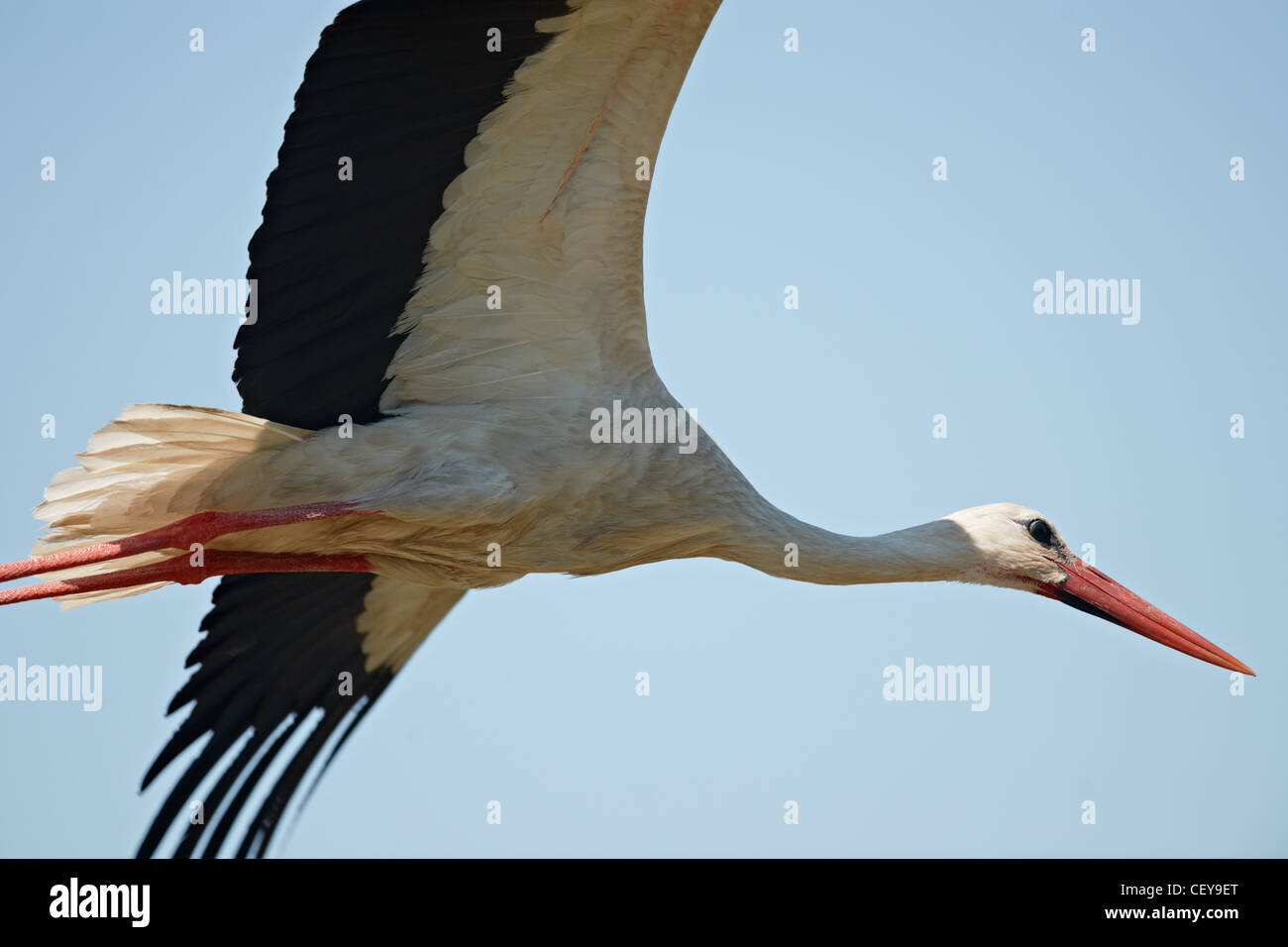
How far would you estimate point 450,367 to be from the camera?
4.81 meters

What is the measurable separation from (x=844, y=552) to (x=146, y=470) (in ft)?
7.56

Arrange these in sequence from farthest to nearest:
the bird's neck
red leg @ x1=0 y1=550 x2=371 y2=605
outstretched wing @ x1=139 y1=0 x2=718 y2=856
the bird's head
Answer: the bird's head
the bird's neck
red leg @ x1=0 y1=550 x2=371 y2=605
outstretched wing @ x1=139 y1=0 x2=718 y2=856

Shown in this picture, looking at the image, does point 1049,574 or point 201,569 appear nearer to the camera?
point 201,569

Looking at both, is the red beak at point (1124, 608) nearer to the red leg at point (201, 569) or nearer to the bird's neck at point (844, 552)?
the bird's neck at point (844, 552)

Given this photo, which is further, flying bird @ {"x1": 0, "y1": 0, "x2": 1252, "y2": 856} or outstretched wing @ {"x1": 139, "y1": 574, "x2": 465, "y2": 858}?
outstretched wing @ {"x1": 139, "y1": 574, "x2": 465, "y2": 858}

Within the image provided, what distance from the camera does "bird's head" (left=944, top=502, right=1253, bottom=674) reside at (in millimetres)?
5461

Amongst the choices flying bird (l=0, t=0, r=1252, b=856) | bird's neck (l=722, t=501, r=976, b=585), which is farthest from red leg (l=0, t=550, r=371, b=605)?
bird's neck (l=722, t=501, r=976, b=585)

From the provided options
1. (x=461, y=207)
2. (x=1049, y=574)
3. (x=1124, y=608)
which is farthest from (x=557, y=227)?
(x=1124, y=608)

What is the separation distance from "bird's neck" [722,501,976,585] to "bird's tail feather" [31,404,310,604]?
1523 mm

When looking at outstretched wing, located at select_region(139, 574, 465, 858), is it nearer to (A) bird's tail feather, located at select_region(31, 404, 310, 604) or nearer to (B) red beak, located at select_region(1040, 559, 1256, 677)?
(A) bird's tail feather, located at select_region(31, 404, 310, 604)

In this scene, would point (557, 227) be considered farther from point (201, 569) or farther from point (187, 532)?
point (201, 569)

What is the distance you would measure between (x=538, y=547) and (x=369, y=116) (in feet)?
4.70

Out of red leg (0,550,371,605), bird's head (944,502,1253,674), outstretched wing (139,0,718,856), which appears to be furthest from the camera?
bird's head (944,502,1253,674)

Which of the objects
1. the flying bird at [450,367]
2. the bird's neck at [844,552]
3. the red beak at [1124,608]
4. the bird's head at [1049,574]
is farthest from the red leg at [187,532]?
the red beak at [1124,608]
